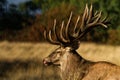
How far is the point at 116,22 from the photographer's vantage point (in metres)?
45.1

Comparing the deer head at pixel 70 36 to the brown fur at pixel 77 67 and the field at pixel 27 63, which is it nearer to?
the brown fur at pixel 77 67

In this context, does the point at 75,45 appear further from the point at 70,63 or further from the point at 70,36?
the point at 70,63

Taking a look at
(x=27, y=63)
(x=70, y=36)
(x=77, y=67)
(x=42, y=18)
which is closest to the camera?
(x=77, y=67)

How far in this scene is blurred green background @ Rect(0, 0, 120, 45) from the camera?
40.4 m

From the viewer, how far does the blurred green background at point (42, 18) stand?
132 ft

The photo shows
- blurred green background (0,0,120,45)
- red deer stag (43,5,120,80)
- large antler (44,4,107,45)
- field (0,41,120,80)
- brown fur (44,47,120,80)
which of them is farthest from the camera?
blurred green background (0,0,120,45)

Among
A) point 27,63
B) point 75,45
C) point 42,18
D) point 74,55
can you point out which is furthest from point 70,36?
point 42,18

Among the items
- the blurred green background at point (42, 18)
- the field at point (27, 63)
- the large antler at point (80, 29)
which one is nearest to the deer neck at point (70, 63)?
the large antler at point (80, 29)

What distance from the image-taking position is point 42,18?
45156 mm

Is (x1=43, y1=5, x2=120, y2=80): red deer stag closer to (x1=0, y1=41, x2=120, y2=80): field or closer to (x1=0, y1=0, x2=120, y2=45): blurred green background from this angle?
(x1=0, y1=41, x2=120, y2=80): field

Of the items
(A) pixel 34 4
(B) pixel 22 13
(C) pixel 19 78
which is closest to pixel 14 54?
(C) pixel 19 78

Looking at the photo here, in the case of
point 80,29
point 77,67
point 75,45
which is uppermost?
point 80,29

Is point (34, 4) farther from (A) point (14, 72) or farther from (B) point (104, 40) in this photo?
(A) point (14, 72)

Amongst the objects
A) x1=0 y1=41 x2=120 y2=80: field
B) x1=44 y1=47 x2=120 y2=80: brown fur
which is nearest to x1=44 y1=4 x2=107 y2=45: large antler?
x1=44 y1=47 x2=120 y2=80: brown fur
